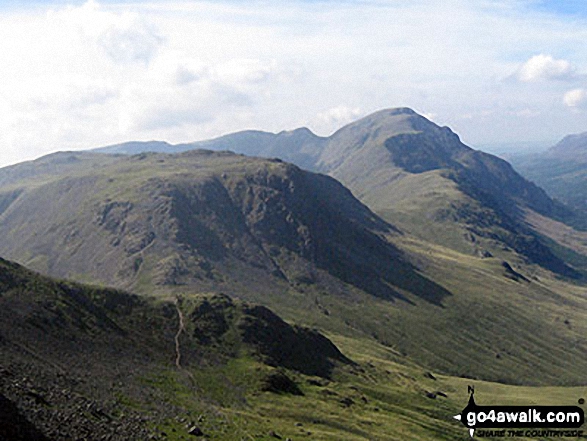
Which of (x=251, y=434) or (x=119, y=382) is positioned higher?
(x=119, y=382)

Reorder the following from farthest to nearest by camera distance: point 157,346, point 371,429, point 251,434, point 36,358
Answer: point 157,346 → point 371,429 → point 36,358 → point 251,434

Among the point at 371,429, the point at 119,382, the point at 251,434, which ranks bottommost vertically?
the point at 371,429

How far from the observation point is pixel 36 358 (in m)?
142

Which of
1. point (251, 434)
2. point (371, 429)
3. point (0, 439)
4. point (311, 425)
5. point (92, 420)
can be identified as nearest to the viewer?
point (0, 439)

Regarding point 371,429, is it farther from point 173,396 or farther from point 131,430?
point 131,430

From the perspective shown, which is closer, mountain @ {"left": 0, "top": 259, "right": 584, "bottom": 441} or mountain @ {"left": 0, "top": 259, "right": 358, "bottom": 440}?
mountain @ {"left": 0, "top": 259, "right": 358, "bottom": 440}

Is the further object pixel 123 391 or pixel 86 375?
pixel 86 375

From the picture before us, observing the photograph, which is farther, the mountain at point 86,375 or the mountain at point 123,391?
the mountain at point 123,391

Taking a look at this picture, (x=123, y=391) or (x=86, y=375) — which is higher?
(x=86, y=375)

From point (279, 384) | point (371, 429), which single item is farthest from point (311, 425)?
point (279, 384)

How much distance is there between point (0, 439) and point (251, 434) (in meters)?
63.1

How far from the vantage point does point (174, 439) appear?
11175cm

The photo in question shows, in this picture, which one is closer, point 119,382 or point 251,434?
point 251,434

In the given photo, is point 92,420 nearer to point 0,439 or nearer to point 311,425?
point 0,439
